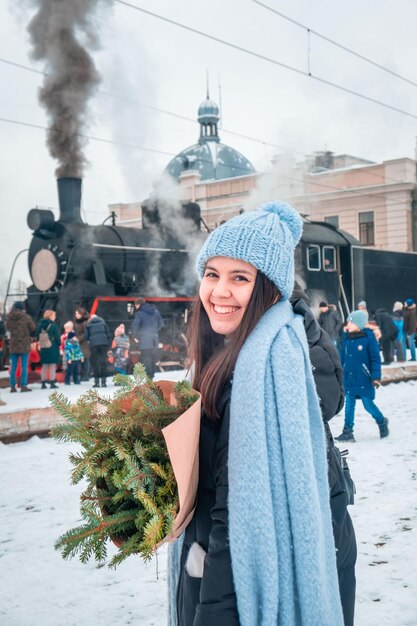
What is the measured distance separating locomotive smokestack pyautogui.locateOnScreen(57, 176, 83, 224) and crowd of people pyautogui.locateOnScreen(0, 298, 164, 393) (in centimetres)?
248

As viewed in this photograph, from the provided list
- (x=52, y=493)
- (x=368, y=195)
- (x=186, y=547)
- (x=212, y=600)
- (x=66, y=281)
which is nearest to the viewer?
(x=212, y=600)

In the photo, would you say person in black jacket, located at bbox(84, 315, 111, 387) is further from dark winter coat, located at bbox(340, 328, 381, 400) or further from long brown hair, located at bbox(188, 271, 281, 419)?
long brown hair, located at bbox(188, 271, 281, 419)

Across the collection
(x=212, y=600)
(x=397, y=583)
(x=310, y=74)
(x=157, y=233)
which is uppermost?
(x=310, y=74)

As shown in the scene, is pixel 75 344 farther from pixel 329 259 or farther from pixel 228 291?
pixel 228 291

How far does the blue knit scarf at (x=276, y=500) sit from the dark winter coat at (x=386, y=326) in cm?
1412

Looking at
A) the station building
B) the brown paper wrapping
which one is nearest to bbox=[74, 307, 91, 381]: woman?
the brown paper wrapping

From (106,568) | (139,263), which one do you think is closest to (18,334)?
(139,263)

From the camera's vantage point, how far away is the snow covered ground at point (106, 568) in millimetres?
3279

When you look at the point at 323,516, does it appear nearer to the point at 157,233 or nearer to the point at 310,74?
the point at 310,74

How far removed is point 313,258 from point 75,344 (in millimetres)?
7167

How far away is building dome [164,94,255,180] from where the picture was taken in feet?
175

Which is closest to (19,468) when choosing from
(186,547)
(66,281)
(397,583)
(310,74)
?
(397,583)

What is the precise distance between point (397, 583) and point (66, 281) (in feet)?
37.4

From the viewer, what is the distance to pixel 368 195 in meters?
34.5
